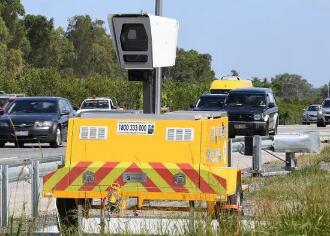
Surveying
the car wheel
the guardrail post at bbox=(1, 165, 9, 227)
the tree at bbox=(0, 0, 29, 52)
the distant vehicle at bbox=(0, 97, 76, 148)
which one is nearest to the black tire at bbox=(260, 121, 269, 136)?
the distant vehicle at bbox=(0, 97, 76, 148)

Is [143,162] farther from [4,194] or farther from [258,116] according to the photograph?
[258,116]

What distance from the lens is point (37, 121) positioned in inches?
1214

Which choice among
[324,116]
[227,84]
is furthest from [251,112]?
[324,116]

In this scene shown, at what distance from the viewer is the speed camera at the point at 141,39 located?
12.2 m

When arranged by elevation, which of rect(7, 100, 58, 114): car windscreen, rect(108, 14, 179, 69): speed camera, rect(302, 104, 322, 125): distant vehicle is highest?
rect(108, 14, 179, 69): speed camera

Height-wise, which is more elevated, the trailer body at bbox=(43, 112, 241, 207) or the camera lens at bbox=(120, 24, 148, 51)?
the camera lens at bbox=(120, 24, 148, 51)

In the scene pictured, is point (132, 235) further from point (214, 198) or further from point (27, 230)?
point (214, 198)

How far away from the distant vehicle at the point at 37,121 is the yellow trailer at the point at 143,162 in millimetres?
19054

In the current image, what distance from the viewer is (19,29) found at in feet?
334

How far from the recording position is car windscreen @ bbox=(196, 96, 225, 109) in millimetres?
40309

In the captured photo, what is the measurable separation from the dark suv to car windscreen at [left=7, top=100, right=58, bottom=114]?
7272 mm

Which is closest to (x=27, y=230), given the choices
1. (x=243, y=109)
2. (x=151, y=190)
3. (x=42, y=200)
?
(x=151, y=190)

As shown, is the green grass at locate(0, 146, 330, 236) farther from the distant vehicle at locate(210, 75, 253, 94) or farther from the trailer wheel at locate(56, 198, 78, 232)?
the distant vehicle at locate(210, 75, 253, 94)

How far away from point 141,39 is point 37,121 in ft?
61.7
